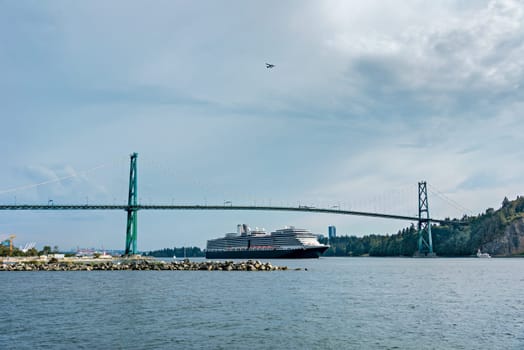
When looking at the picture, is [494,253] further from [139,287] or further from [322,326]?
[322,326]

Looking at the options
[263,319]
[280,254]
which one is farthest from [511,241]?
[263,319]

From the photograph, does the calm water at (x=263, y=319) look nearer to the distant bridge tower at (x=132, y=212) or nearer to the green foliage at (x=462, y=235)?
the distant bridge tower at (x=132, y=212)

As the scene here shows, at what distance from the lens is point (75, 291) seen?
28781 millimetres

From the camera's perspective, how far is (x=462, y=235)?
12988 centimetres

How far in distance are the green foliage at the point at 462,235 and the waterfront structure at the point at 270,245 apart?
4382cm

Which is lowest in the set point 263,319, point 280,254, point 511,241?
point 263,319

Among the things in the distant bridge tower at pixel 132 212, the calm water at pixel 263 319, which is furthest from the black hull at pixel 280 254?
the calm water at pixel 263 319

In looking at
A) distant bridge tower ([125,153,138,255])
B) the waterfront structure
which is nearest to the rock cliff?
the waterfront structure

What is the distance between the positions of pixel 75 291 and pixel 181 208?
194 ft

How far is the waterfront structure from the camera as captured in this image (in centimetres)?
10188

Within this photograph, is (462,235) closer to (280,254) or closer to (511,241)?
(511,241)

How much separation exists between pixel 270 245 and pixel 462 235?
55.9 m

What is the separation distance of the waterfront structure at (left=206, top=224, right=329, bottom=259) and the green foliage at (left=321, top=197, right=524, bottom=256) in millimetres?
43820

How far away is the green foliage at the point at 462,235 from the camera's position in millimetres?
120250
